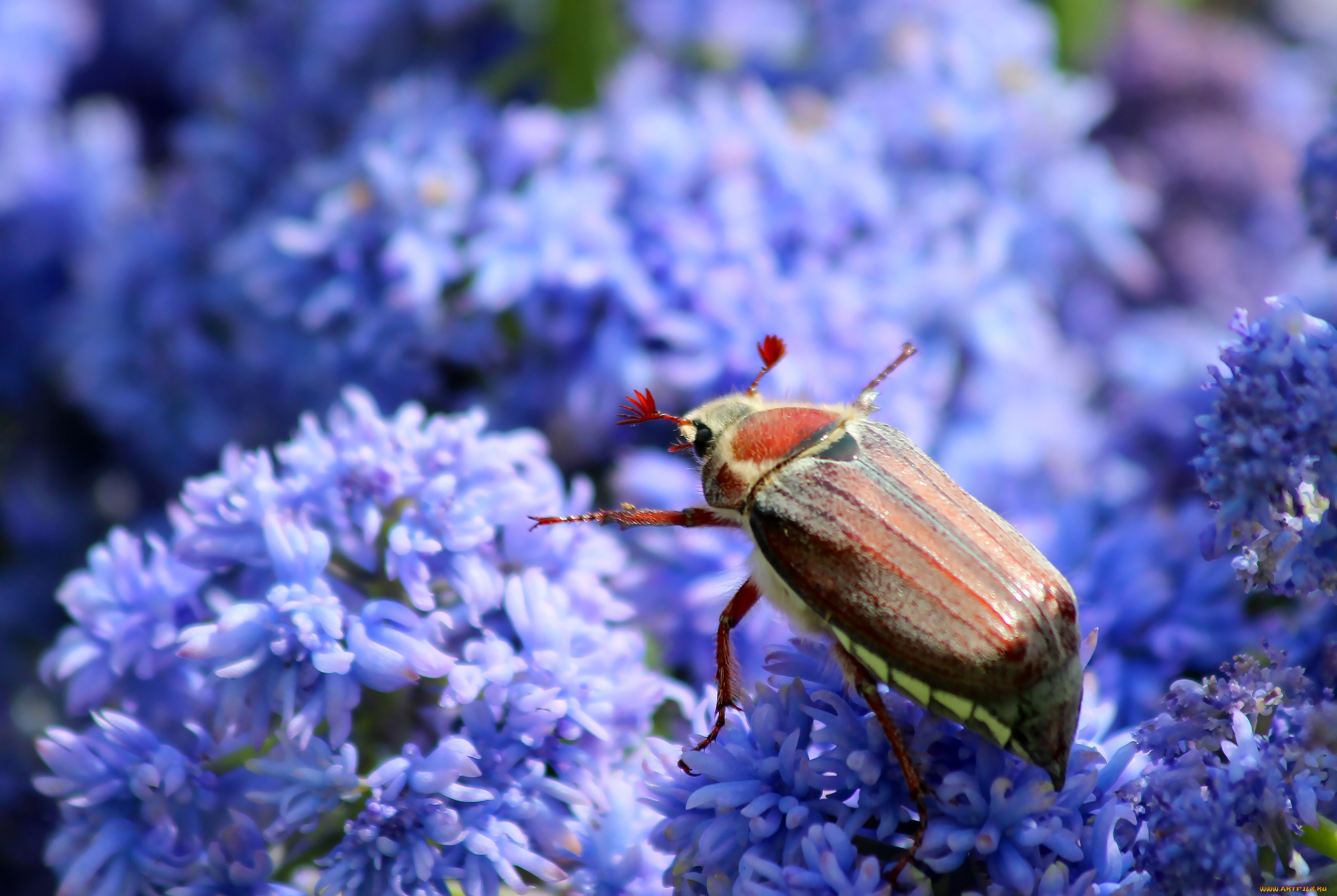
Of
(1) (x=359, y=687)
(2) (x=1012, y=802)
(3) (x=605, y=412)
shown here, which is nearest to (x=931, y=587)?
(2) (x=1012, y=802)

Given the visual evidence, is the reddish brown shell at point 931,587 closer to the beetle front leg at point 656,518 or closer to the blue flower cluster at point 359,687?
the beetle front leg at point 656,518

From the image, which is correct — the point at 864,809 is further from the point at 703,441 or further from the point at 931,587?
the point at 703,441

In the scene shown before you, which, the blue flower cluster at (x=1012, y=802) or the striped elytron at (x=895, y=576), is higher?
the striped elytron at (x=895, y=576)

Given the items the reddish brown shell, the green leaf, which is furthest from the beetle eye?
the green leaf

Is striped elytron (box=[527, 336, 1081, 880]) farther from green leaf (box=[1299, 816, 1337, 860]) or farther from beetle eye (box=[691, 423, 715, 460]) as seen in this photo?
green leaf (box=[1299, 816, 1337, 860])

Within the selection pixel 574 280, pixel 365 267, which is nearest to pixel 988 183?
pixel 574 280

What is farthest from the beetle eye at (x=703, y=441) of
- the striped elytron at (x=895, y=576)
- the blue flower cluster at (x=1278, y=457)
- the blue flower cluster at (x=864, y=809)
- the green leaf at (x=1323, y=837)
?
the green leaf at (x=1323, y=837)

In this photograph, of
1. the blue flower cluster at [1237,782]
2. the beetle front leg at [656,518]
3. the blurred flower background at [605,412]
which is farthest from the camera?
the beetle front leg at [656,518]
